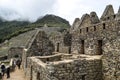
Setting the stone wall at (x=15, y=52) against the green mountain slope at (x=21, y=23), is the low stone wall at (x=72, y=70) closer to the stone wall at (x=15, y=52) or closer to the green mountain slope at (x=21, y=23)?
the stone wall at (x=15, y=52)

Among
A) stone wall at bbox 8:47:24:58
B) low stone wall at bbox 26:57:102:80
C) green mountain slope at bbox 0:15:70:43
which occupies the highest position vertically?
green mountain slope at bbox 0:15:70:43

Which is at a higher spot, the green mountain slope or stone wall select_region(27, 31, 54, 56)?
the green mountain slope

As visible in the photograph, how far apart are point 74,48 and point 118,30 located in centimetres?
773

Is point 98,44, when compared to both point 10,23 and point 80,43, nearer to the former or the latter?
point 80,43

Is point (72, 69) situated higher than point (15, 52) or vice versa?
point (15, 52)

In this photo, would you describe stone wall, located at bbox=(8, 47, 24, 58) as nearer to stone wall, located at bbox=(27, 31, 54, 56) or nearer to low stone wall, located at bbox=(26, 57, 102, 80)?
stone wall, located at bbox=(27, 31, 54, 56)

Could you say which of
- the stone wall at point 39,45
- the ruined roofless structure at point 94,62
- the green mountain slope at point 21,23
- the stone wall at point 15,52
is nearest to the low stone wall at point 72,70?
the ruined roofless structure at point 94,62

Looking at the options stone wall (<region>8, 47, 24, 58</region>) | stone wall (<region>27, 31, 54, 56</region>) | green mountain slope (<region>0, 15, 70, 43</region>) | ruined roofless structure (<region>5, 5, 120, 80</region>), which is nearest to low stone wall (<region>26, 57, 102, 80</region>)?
ruined roofless structure (<region>5, 5, 120, 80</region>)

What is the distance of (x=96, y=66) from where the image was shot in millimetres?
14578

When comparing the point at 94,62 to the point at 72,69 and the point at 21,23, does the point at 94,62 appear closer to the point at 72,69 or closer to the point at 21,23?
the point at 72,69

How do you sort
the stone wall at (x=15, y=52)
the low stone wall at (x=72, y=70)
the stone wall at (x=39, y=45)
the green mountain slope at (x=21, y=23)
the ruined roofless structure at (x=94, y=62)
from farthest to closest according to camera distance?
the green mountain slope at (x=21, y=23) → the stone wall at (x=15, y=52) → the stone wall at (x=39, y=45) → the ruined roofless structure at (x=94, y=62) → the low stone wall at (x=72, y=70)

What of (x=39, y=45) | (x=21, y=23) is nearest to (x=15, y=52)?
(x=39, y=45)

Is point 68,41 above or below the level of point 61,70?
above

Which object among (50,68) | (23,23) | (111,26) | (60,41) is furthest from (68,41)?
(23,23)
